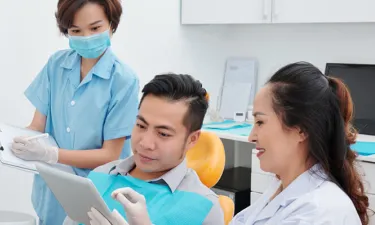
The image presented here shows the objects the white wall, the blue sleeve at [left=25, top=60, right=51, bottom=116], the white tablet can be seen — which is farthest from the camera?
the white wall

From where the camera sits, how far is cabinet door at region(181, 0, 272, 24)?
3701 millimetres

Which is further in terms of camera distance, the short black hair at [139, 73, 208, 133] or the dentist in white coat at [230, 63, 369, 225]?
the short black hair at [139, 73, 208, 133]

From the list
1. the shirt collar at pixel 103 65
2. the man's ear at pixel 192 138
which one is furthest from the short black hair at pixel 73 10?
the man's ear at pixel 192 138

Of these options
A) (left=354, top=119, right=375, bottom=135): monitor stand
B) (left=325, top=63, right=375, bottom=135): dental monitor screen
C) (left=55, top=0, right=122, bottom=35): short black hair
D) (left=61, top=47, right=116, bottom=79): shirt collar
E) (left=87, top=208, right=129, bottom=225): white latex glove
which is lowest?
(left=354, top=119, right=375, bottom=135): monitor stand

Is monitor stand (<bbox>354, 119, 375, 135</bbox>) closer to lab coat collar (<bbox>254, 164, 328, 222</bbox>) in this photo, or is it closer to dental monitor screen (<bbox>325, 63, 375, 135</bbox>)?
dental monitor screen (<bbox>325, 63, 375, 135</bbox>)

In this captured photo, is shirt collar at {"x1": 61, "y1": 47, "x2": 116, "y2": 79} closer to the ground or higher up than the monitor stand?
higher up

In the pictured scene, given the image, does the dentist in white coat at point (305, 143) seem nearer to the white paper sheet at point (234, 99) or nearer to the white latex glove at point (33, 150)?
the white latex glove at point (33, 150)

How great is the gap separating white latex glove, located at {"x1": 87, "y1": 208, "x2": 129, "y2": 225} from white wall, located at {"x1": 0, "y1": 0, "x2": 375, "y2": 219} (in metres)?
1.70

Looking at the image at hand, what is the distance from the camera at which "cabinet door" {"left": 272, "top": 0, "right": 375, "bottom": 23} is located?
335 centimetres

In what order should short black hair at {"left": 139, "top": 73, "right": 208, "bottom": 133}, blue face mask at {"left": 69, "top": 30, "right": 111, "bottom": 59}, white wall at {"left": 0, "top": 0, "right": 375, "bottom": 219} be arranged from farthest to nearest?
1. white wall at {"left": 0, "top": 0, "right": 375, "bottom": 219}
2. blue face mask at {"left": 69, "top": 30, "right": 111, "bottom": 59}
3. short black hair at {"left": 139, "top": 73, "right": 208, "bottom": 133}

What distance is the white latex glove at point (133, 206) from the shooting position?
5.12ft

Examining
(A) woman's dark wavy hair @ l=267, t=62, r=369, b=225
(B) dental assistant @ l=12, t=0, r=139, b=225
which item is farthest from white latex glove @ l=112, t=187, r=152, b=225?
(B) dental assistant @ l=12, t=0, r=139, b=225

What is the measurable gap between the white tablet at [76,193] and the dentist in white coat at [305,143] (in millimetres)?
79

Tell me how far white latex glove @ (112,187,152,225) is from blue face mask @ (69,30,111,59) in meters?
0.82
